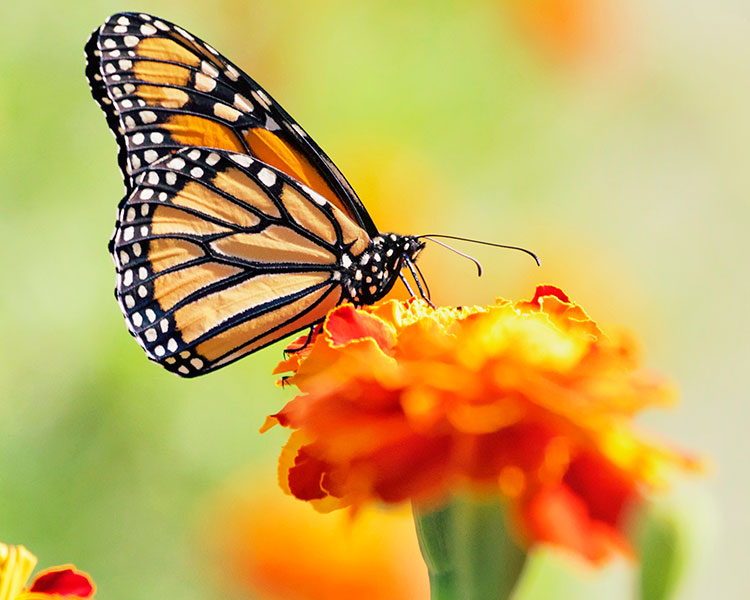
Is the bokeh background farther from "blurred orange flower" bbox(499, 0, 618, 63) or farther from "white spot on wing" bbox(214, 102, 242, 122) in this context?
"white spot on wing" bbox(214, 102, 242, 122)

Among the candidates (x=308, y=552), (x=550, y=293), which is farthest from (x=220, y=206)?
(x=308, y=552)

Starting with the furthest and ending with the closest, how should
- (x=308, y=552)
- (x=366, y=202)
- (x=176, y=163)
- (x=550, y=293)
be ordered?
1. (x=366, y=202)
2. (x=308, y=552)
3. (x=176, y=163)
4. (x=550, y=293)

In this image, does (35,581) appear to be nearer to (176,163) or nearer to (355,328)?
(355,328)

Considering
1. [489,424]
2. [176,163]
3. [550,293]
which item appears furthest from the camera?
[176,163]

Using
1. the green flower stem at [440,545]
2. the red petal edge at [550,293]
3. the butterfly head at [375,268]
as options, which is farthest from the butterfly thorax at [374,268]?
the green flower stem at [440,545]

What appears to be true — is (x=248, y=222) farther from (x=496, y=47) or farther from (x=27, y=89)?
(x=496, y=47)

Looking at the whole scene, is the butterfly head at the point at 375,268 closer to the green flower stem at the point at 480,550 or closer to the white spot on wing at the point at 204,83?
the white spot on wing at the point at 204,83
